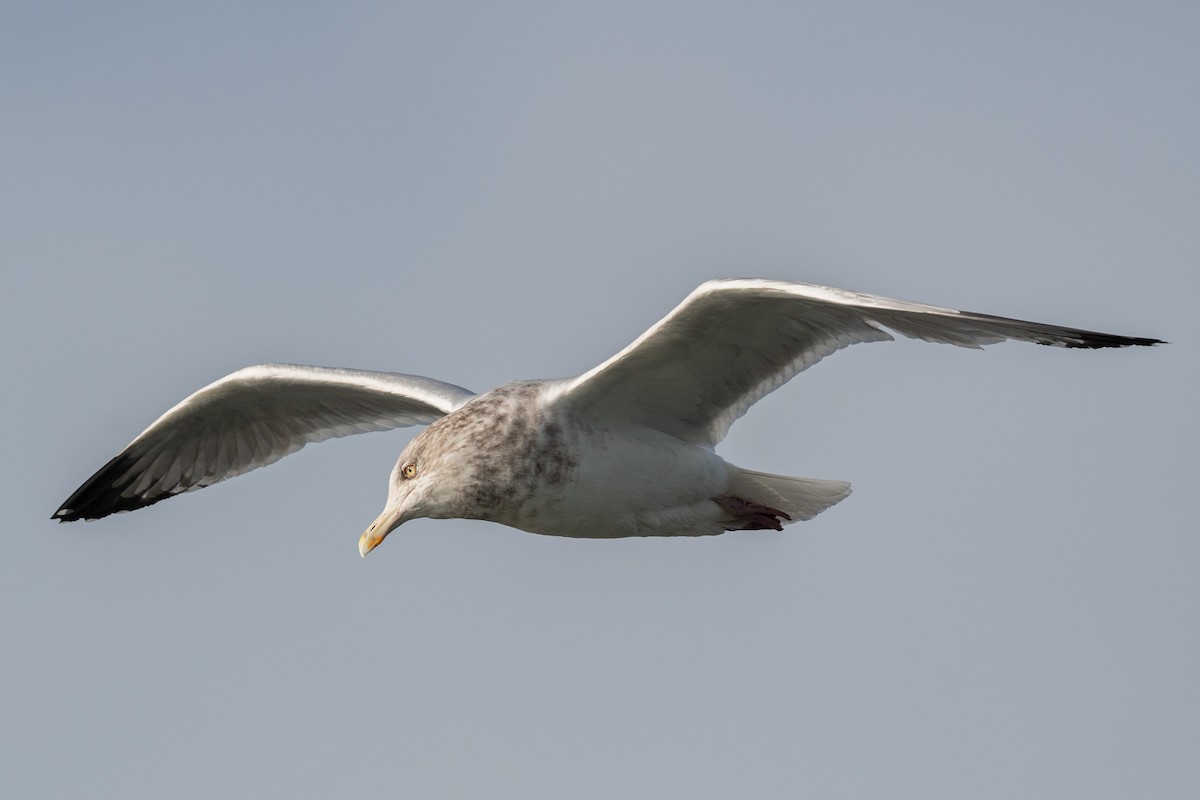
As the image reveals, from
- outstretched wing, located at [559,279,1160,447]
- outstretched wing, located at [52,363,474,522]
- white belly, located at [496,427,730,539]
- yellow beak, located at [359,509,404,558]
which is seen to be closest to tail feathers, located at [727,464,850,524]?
white belly, located at [496,427,730,539]

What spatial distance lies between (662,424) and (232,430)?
421 cm

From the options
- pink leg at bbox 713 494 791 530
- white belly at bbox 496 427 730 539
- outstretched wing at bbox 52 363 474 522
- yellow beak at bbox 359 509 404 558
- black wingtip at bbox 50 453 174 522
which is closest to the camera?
yellow beak at bbox 359 509 404 558

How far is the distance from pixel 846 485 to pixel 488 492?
3.03 m

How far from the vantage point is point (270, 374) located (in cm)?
1291

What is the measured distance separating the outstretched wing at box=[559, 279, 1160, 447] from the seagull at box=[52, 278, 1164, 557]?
0.03 ft

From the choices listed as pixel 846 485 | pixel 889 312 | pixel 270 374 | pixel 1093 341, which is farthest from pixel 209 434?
pixel 1093 341

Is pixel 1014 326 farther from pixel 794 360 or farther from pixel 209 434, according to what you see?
pixel 209 434

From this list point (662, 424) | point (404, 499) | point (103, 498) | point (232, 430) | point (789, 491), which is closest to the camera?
point (404, 499)

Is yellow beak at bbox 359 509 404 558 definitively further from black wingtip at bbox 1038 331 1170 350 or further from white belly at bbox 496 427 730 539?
black wingtip at bbox 1038 331 1170 350

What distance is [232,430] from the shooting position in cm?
1380

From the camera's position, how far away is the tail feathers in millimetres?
11648

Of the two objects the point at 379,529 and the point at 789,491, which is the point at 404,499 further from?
the point at 789,491

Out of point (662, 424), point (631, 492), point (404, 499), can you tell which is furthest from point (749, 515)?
point (404, 499)

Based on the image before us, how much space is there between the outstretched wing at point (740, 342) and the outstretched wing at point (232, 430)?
2.59 metres
